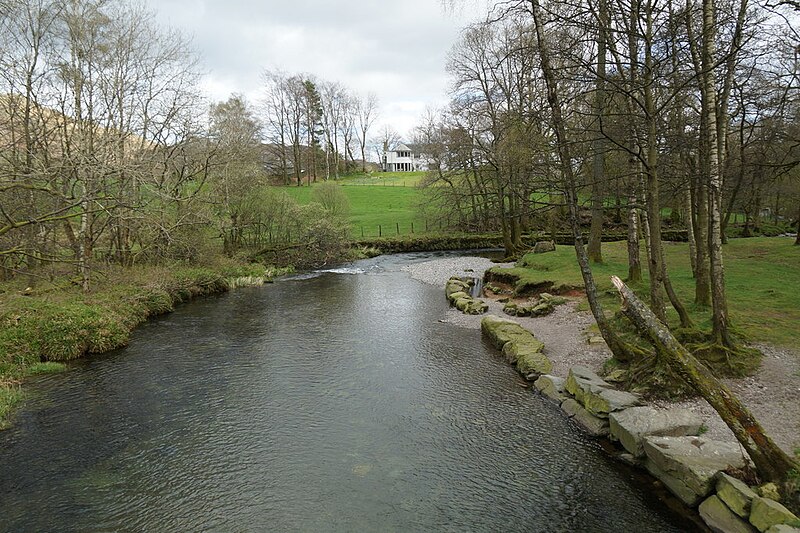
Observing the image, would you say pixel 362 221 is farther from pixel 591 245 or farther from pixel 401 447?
pixel 401 447

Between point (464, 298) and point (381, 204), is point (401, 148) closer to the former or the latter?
point (381, 204)

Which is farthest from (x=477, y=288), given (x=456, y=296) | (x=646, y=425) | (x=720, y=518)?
(x=720, y=518)

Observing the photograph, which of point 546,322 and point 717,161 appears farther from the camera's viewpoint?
point 546,322

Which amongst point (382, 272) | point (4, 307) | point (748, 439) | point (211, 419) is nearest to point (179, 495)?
point (211, 419)

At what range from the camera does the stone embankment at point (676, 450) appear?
5.42 metres

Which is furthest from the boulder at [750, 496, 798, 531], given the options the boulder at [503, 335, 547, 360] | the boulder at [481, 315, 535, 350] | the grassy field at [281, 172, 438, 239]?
the grassy field at [281, 172, 438, 239]

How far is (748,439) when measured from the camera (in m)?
5.80

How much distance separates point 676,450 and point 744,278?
1114 centimetres

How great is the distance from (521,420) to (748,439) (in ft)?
12.4

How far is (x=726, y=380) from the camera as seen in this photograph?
8.52m

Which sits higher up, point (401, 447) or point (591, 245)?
point (591, 245)

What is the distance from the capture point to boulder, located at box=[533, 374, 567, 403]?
969cm

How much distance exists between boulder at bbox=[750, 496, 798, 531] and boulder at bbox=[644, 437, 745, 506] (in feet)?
2.76

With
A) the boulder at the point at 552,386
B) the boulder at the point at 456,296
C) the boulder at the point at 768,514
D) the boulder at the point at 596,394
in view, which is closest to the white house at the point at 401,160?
the boulder at the point at 456,296
